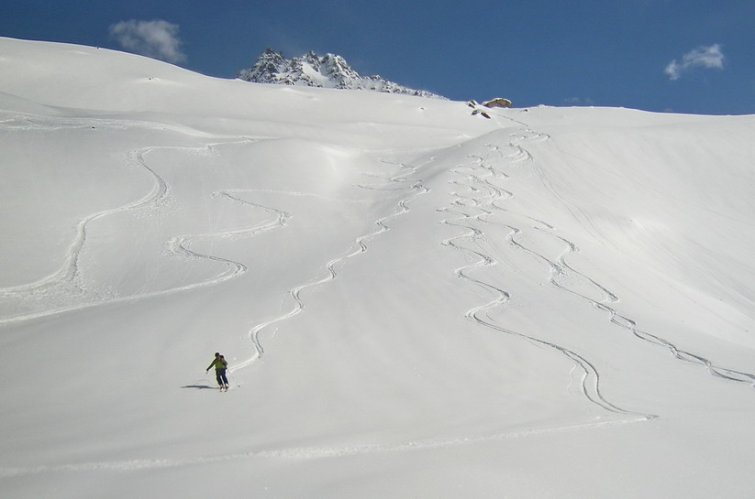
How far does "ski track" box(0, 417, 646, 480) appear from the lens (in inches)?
214

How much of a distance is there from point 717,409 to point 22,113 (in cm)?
2571

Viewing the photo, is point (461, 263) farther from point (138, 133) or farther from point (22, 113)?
point (22, 113)

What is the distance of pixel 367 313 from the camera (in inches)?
444

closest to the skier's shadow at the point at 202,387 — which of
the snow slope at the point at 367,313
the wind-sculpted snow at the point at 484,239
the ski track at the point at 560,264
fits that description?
the snow slope at the point at 367,313

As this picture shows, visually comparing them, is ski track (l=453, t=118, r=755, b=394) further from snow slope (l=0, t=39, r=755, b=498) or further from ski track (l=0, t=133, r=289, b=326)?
ski track (l=0, t=133, r=289, b=326)

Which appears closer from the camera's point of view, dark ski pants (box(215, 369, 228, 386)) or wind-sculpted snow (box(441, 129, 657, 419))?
dark ski pants (box(215, 369, 228, 386))

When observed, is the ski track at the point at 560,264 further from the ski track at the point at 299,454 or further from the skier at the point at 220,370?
the skier at the point at 220,370

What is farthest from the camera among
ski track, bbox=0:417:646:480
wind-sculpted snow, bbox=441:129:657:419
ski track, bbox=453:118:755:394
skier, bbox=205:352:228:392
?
ski track, bbox=453:118:755:394

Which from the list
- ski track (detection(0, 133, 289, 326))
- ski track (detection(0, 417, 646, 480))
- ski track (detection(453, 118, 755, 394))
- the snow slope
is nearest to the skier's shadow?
the snow slope

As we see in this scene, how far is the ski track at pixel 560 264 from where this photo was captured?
9.45 m

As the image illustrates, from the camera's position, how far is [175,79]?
4316 cm

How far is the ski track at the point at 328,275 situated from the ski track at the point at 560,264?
193 cm

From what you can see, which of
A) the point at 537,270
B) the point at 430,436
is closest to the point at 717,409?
the point at 430,436

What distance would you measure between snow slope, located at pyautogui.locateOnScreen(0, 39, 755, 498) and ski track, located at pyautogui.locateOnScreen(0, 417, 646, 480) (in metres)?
0.03
